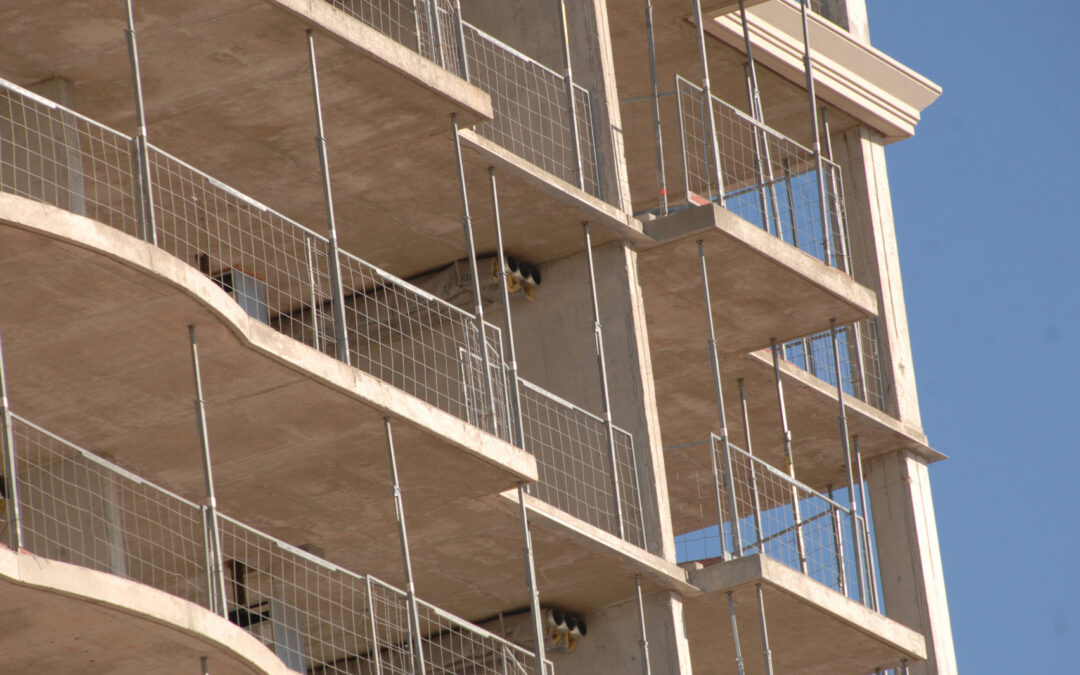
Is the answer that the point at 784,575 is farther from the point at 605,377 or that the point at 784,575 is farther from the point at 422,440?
the point at 422,440

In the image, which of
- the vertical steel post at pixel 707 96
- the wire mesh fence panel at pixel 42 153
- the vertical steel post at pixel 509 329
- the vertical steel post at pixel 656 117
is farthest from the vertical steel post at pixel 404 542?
the vertical steel post at pixel 707 96

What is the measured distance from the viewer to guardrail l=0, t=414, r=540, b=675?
2136 cm

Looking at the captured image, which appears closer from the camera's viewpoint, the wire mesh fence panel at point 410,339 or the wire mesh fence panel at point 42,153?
the wire mesh fence panel at point 42,153

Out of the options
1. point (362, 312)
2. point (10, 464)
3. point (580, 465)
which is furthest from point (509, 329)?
point (10, 464)

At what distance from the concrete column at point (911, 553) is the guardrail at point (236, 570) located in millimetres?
5047

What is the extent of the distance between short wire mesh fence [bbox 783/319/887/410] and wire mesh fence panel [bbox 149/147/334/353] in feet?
17.9

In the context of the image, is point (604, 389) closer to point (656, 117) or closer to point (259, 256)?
point (656, 117)

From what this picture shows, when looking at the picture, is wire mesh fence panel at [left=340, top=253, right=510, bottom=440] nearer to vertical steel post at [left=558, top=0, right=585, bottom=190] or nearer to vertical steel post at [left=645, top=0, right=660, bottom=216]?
vertical steel post at [left=558, top=0, right=585, bottom=190]

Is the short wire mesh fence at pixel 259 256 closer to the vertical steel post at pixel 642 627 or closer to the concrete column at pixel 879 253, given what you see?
the vertical steel post at pixel 642 627

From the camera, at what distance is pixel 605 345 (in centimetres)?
2491

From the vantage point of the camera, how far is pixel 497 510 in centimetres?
2278

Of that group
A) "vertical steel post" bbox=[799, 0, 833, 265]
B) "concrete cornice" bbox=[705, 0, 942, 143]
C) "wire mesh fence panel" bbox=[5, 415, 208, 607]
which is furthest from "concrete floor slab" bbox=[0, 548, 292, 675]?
"concrete cornice" bbox=[705, 0, 942, 143]

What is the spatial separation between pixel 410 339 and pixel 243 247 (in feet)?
6.85

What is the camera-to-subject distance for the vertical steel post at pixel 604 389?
944 inches
